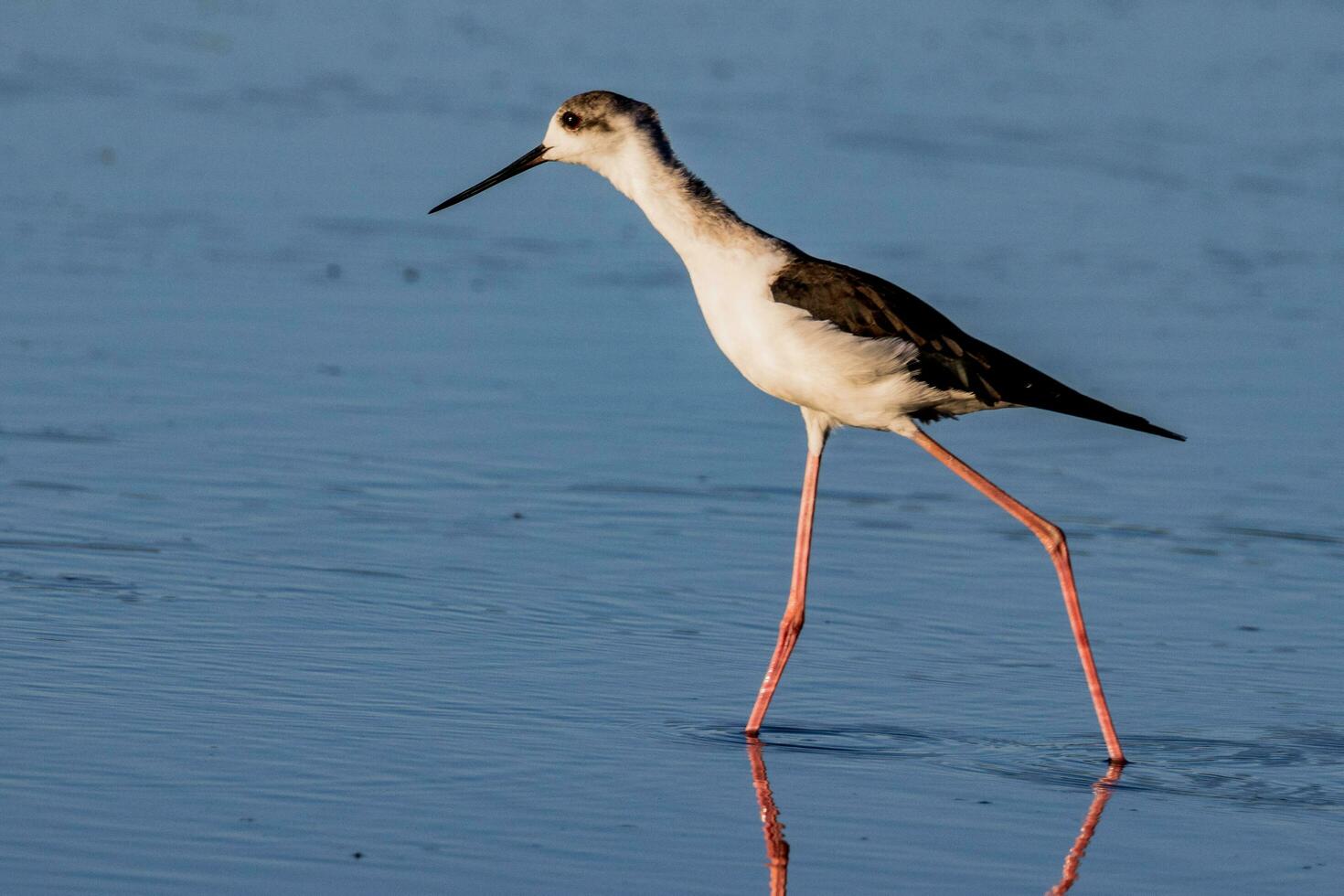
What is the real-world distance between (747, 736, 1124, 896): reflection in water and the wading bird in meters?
0.15

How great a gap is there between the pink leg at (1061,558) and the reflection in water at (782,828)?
Result: 0.13 metres

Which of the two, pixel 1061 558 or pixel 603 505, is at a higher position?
pixel 1061 558

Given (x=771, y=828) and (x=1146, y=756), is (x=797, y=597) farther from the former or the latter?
(x=771, y=828)

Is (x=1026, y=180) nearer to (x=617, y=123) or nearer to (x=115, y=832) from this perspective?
(x=617, y=123)

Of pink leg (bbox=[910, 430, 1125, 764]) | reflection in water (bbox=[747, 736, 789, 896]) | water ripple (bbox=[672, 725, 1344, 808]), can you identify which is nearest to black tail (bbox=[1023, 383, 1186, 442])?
pink leg (bbox=[910, 430, 1125, 764])

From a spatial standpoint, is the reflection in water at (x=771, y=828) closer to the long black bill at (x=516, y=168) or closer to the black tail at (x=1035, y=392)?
the black tail at (x=1035, y=392)

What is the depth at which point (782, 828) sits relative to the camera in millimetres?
4840

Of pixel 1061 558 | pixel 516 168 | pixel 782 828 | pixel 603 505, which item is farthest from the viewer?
pixel 603 505

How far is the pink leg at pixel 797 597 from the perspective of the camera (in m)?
5.69

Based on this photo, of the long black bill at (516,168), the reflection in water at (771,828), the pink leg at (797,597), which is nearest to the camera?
the reflection in water at (771,828)

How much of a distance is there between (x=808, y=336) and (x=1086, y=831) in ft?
4.66

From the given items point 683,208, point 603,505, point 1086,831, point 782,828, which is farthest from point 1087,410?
point 603,505

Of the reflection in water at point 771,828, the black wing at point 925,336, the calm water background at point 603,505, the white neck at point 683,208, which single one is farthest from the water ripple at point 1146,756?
the white neck at point 683,208

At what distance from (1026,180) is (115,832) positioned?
968 cm
